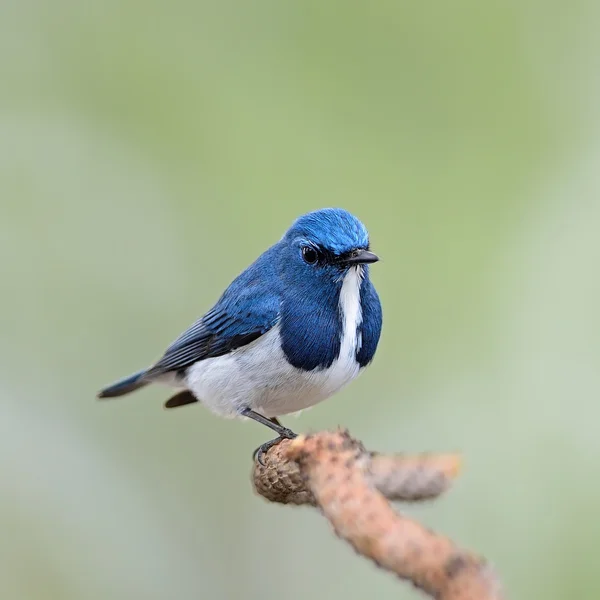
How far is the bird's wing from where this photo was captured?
3.86 meters

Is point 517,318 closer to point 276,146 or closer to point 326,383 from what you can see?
point 276,146

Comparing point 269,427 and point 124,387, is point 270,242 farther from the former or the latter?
point 269,427

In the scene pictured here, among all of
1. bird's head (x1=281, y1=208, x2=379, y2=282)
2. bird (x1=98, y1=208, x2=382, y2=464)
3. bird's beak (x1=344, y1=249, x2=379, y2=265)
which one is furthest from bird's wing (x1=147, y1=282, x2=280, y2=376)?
bird's beak (x1=344, y1=249, x2=379, y2=265)

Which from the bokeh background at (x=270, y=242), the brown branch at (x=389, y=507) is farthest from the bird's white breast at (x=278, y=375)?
the bokeh background at (x=270, y=242)

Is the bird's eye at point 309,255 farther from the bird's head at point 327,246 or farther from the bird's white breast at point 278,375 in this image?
the bird's white breast at point 278,375

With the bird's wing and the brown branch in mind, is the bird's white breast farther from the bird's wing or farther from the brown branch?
the brown branch

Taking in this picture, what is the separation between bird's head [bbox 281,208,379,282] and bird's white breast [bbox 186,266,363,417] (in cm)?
9

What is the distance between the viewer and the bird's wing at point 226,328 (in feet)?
12.7

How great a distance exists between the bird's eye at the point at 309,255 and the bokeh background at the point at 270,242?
203 centimetres

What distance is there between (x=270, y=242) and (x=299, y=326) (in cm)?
243

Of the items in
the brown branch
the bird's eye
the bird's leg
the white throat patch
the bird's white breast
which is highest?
the bird's eye

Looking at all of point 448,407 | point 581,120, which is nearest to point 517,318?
point 448,407

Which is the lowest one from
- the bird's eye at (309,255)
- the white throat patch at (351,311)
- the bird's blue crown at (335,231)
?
the white throat patch at (351,311)

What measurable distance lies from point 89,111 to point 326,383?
148 inches
